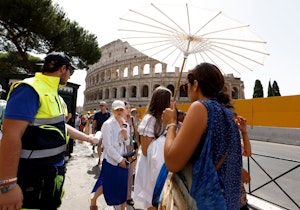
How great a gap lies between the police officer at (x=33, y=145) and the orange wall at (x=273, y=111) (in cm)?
1006

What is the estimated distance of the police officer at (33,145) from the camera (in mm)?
1271

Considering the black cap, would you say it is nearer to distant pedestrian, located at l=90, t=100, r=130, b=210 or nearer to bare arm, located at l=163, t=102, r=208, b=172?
bare arm, located at l=163, t=102, r=208, b=172

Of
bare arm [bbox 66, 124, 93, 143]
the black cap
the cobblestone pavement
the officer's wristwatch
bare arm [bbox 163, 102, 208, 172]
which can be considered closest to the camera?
bare arm [bbox 163, 102, 208, 172]

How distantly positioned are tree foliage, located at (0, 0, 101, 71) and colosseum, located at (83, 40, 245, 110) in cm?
Result: 1993

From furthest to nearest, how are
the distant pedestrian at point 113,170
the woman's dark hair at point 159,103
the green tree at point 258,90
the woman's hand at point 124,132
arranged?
the green tree at point 258,90, the woman's hand at point 124,132, the distant pedestrian at point 113,170, the woman's dark hair at point 159,103

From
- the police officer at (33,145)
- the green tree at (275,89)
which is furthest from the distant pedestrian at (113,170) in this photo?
the green tree at (275,89)

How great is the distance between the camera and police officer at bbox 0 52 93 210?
4.17 feet

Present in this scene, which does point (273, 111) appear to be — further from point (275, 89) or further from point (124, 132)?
point (275, 89)

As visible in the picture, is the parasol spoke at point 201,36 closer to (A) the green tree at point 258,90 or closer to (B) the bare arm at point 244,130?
(B) the bare arm at point 244,130

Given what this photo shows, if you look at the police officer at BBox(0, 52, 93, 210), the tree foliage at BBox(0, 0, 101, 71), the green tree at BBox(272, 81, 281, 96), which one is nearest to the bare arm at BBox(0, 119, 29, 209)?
the police officer at BBox(0, 52, 93, 210)

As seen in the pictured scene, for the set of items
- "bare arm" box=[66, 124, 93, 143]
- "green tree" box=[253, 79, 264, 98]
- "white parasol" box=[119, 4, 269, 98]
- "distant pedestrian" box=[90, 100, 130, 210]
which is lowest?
"distant pedestrian" box=[90, 100, 130, 210]

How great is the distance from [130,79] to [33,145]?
40208mm

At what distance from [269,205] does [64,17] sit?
60.4 feet

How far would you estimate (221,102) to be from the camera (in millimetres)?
1369
